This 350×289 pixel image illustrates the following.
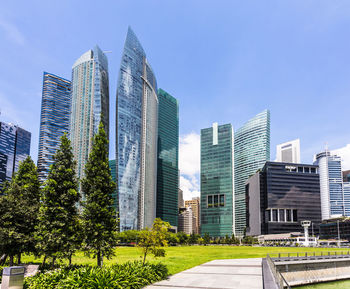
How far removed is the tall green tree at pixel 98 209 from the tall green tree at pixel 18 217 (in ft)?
22.7

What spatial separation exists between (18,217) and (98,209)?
9.81 m

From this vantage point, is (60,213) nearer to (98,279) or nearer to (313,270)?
(98,279)

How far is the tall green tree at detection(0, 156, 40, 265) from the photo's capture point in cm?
3109

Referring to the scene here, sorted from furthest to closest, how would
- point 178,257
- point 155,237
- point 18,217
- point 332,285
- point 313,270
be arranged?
point 178,257 → point 332,285 → point 313,270 → point 18,217 → point 155,237

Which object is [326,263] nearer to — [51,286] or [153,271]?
[153,271]

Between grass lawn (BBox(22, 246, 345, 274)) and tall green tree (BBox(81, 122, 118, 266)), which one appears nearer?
tall green tree (BBox(81, 122, 118, 266))

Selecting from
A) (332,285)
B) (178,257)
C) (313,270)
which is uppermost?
(313,270)

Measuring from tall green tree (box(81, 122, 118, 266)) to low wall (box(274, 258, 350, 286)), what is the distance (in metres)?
17.7

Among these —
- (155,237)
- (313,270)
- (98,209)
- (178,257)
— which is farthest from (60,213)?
(313,270)

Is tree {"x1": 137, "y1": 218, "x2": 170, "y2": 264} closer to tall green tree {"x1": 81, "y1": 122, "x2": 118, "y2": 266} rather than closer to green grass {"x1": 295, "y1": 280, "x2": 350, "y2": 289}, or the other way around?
tall green tree {"x1": 81, "y1": 122, "x2": 118, "y2": 266}

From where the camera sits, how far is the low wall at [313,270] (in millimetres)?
36500

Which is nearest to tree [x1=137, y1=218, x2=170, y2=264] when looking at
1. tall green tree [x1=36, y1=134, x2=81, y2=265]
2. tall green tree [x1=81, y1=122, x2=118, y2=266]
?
tall green tree [x1=81, y1=122, x2=118, y2=266]

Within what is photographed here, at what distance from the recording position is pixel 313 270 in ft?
135

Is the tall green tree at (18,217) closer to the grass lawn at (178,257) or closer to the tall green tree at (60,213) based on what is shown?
the tall green tree at (60,213)
